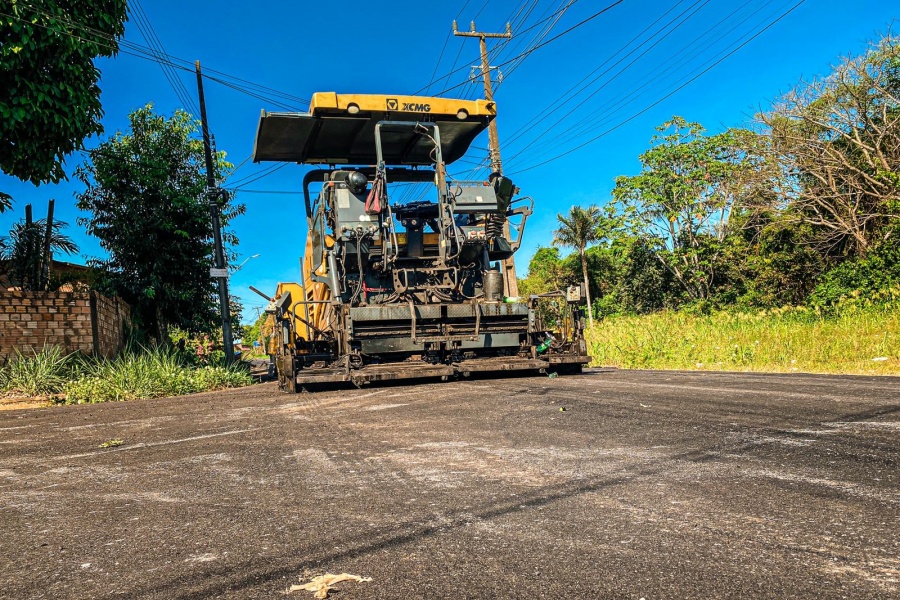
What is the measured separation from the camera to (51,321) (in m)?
12.7

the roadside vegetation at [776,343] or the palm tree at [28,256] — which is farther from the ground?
the palm tree at [28,256]

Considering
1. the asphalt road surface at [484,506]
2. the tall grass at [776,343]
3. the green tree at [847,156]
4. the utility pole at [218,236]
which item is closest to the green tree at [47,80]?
the asphalt road surface at [484,506]

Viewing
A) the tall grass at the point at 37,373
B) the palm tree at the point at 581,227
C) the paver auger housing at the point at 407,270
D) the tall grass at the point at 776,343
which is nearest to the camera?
the paver auger housing at the point at 407,270

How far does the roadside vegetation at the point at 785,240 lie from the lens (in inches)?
528

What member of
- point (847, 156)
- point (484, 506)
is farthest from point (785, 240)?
point (484, 506)

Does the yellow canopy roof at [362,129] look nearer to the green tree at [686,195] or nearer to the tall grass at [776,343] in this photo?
the tall grass at [776,343]

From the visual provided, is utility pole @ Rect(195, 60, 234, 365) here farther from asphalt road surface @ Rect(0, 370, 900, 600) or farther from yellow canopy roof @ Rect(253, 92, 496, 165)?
asphalt road surface @ Rect(0, 370, 900, 600)

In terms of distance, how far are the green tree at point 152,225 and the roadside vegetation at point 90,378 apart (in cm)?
455

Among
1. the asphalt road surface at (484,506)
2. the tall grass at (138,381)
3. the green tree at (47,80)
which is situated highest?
the green tree at (47,80)

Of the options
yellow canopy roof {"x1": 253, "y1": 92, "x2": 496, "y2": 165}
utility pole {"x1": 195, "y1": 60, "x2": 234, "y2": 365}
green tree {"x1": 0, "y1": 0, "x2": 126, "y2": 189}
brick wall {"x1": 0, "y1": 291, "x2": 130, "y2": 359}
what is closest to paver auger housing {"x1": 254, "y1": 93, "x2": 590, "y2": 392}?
yellow canopy roof {"x1": 253, "y1": 92, "x2": 496, "y2": 165}

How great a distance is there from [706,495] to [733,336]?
13.7 meters

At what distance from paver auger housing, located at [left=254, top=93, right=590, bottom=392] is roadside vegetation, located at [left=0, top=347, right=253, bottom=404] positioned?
3015 mm

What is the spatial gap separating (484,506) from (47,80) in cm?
1019

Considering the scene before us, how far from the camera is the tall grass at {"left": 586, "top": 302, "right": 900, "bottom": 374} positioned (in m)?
10.9
